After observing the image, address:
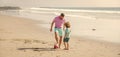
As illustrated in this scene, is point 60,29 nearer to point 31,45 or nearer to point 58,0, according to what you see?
point 31,45

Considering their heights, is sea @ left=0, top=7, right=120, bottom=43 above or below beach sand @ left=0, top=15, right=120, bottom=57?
below

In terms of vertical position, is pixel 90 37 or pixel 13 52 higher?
pixel 13 52

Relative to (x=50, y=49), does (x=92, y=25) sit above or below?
below

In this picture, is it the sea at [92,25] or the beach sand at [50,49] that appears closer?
the beach sand at [50,49]

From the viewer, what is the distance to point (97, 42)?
12656 mm

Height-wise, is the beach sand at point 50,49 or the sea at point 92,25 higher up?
the beach sand at point 50,49

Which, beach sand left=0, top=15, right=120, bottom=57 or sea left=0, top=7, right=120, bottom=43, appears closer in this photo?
beach sand left=0, top=15, right=120, bottom=57

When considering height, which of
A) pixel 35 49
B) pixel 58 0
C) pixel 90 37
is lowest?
pixel 58 0

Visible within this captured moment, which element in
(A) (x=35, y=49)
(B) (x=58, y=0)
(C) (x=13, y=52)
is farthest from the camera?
(B) (x=58, y=0)

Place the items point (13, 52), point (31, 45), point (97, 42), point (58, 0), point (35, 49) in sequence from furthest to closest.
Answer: point (58, 0)
point (97, 42)
point (31, 45)
point (35, 49)
point (13, 52)

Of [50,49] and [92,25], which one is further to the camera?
[92,25]

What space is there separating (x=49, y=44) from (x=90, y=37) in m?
3.13

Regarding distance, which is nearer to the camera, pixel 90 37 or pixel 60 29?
pixel 60 29

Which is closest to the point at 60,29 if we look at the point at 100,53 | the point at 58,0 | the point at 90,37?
the point at 100,53
